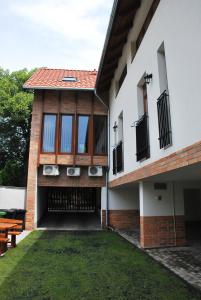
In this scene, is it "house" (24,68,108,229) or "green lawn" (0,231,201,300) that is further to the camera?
"house" (24,68,108,229)

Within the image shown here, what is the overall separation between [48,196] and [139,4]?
47.6 feet

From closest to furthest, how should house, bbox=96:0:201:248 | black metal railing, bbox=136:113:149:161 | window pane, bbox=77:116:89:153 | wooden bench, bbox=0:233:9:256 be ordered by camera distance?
house, bbox=96:0:201:248, black metal railing, bbox=136:113:149:161, wooden bench, bbox=0:233:9:256, window pane, bbox=77:116:89:153

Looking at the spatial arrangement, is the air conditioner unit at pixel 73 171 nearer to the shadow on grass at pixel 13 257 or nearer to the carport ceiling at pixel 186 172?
the shadow on grass at pixel 13 257

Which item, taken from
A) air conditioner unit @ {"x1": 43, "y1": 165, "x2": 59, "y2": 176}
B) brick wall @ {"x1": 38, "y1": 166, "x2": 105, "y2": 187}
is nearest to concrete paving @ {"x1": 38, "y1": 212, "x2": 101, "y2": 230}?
brick wall @ {"x1": 38, "y1": 166, "x2": 105, "y2": 187}

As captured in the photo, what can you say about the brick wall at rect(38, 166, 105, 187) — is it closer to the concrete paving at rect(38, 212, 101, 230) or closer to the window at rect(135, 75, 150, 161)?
the concrete paving at rect(38, 212, 101, 230)

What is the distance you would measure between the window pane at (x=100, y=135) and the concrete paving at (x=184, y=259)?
219 inches

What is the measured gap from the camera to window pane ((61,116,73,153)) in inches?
521

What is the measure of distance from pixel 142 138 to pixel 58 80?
864cm

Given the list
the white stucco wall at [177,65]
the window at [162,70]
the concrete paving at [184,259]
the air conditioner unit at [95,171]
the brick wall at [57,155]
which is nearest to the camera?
the white stucco wall at [177,65]

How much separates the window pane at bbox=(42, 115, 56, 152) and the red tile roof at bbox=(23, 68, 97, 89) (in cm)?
155

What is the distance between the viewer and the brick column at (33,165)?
40.7 ft

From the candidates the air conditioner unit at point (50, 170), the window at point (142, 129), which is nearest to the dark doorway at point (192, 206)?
the air conditioner unit at point (50, 170)

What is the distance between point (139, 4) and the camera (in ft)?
25.7

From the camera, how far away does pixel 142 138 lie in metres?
6.82
